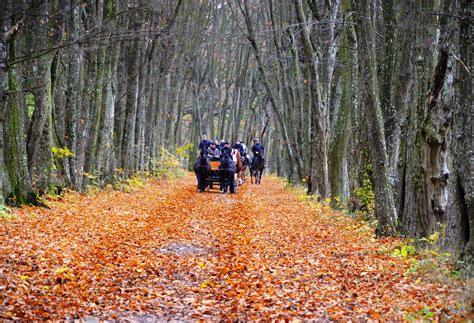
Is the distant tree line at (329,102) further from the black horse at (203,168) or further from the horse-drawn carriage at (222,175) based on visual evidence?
the horse-drawn carriage at (222,175)

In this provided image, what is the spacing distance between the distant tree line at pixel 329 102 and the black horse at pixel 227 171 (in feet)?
10.5

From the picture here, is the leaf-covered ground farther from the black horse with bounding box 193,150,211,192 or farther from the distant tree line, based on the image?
the black horse with bounding box 193,150,211,192

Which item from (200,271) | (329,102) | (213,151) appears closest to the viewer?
(200,271)

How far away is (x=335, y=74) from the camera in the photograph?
2075cm

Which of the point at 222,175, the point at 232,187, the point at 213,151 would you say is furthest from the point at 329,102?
the point at 213,151

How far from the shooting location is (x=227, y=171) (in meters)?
24.6

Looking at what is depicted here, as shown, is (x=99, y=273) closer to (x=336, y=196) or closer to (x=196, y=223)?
(x=196, y=223)

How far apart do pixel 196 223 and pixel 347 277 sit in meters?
6.32

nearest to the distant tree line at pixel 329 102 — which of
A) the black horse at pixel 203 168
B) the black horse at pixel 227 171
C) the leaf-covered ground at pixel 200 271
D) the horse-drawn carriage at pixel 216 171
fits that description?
the leaf-covered ground at pixel 200 271

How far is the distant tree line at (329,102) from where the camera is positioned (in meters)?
9.09

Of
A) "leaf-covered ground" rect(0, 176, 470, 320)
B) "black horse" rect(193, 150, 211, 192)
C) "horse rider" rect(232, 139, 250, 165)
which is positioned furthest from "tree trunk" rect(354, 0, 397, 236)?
"horse rider" rect(232, 139, 250, 165)

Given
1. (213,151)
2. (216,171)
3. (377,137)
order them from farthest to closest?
1. (213,151)
2. (216,171)
3. (377,137)

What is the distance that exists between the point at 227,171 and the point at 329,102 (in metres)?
5.55

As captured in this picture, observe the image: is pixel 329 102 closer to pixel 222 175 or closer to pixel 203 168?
pixel 222 175
